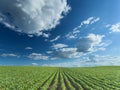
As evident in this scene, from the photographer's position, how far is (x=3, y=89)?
75.5 feet

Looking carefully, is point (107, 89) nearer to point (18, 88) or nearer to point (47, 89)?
point (47, 89)

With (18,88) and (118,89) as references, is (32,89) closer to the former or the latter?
(18,88)

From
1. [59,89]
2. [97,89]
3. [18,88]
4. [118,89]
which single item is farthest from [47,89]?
[118,89]

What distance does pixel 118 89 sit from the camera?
24.8 m

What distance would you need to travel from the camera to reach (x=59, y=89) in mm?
25109

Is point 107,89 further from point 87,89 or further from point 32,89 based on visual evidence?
point 32,89

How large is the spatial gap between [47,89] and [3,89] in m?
6.58

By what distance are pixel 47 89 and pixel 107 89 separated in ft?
31.2

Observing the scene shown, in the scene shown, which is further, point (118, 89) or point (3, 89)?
point (118, 89)

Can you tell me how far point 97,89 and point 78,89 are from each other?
2975 mm

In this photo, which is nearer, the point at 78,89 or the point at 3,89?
the point at 3,89

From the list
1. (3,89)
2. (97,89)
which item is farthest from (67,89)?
(3,89)

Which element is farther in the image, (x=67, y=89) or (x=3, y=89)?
(x=67, y=89)

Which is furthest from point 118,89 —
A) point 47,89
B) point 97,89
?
point 47,89
